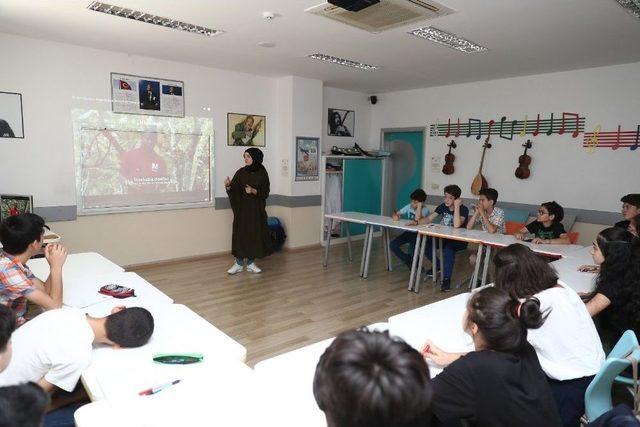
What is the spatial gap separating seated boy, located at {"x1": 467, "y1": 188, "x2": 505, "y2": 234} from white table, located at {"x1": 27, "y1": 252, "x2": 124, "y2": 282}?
367 centimetres

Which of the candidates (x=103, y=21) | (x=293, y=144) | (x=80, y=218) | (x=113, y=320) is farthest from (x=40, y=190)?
(x=113, y=320)

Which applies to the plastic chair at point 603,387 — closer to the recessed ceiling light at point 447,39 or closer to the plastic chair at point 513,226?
the recessed ceiling light at point 447,39

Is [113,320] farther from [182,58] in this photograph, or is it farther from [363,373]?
[182,58]

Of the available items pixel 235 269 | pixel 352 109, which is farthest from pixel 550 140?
pixel 235 269

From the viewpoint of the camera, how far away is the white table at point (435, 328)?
6.06 feet

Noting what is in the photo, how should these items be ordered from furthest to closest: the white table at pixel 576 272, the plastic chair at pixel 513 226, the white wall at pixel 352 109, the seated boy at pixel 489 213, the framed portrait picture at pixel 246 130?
the white wall at pixel 352 109, the framed portrait picture at pixel 246 130, the plastic chair at pixel 513 226, the seated boy at pixel 489 213, the white table at pixel 576 272

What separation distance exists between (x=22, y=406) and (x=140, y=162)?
191 inches

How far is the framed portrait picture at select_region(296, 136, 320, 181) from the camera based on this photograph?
639 cm

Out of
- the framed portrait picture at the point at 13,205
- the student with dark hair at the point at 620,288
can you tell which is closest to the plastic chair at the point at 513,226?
the student with dark hair at the point at 620,288

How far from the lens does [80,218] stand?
15.9 feet

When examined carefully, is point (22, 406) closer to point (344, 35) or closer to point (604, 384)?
point (604, 384)

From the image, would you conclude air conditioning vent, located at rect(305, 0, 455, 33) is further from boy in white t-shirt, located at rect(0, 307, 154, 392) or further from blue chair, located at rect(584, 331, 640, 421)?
boy in white t-shirt, located at rect(0, 307, 154, 392)

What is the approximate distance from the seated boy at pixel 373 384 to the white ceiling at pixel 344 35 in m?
2.97

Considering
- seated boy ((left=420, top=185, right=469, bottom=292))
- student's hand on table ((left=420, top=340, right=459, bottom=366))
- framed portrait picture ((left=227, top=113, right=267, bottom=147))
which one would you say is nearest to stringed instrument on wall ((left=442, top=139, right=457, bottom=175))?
seated boy ((left=420, top=185, right=469, bottom=292))
